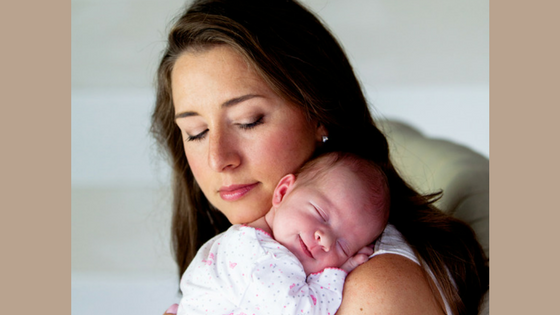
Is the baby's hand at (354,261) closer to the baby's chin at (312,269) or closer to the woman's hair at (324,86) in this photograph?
the baby's chin at (312,269)

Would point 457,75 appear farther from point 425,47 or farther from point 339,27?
point 339,27

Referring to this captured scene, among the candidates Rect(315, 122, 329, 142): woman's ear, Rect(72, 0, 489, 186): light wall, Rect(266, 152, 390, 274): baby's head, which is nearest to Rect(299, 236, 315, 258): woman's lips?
Rect(266, 152, 390, 274): baby's head

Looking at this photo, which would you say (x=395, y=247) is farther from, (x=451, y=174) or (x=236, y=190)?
(x=451, y=174)

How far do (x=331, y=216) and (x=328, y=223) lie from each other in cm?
2

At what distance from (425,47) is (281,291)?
9.42 feet

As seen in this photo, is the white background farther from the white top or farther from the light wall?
the white top

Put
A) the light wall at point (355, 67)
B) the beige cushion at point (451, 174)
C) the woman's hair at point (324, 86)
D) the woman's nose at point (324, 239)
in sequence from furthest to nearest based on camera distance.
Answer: the light wall at point (355, 67), the beige cushion at point (451, 174), the woman's hair at point (324, 86), the woman's nose at point (324, 239)

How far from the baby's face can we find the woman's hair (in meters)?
0.21

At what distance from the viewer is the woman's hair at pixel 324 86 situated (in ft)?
5.50

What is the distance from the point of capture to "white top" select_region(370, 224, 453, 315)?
1505mm

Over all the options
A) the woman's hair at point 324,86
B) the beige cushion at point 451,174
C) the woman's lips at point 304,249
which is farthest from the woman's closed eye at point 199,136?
the beige cushion at point 451,174

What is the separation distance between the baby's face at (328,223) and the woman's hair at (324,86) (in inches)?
8.4

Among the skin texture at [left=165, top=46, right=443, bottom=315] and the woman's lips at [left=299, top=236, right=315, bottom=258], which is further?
the skin texture at [left=165, top=46, right=443, bottom=315]

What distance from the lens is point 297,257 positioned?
154cm
